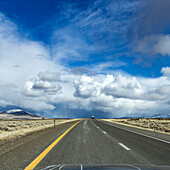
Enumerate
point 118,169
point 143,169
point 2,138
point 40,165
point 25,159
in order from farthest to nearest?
point 2,138, point 25,159, point 40,165, point 143,169, point 118,169

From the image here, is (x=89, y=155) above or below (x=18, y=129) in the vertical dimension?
below

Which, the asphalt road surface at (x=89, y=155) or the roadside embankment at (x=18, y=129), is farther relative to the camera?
the roadside embankment at (x=18, y=129)

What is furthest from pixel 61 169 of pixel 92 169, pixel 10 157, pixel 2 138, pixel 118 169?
pixel 2 138

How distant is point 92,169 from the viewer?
12.8 ft

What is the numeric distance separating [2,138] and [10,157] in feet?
16.7

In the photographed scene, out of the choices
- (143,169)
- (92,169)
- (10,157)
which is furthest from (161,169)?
(10,157)

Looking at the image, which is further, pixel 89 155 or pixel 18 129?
pixel 18 129

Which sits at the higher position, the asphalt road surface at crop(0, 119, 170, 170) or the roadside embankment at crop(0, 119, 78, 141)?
the roadside embankment at crop(0, 119, 78, 141)

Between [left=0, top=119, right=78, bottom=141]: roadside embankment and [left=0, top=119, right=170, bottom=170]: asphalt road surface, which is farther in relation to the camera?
[left=0, top=119, right=78, bottom=141]: roadside embankment

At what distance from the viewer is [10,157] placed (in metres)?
5.44

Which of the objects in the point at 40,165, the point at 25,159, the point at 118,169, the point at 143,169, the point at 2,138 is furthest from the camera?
the point at 2,138

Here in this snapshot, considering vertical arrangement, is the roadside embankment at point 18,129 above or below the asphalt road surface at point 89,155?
above

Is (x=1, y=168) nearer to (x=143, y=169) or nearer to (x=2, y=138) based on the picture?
(x=143, y=169)

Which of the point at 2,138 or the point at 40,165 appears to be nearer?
the point at 40,165
